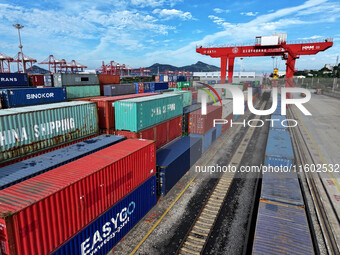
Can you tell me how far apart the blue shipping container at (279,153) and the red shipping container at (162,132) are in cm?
896

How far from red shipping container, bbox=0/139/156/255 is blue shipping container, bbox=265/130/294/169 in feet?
38.6

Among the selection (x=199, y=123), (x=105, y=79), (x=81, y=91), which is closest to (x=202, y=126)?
(x=199, y=123)

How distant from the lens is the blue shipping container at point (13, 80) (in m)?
24.0

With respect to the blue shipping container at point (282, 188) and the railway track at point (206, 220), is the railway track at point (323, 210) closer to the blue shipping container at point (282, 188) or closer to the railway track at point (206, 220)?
the blue shipping container at point (282, 188)

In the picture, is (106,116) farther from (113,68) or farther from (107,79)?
(113,68)

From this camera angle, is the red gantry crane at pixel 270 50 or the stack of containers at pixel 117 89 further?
the red gantry crane at pixel 270 50

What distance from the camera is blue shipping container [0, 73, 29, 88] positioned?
78.6 feet

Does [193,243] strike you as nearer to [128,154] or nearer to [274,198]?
[274,198]

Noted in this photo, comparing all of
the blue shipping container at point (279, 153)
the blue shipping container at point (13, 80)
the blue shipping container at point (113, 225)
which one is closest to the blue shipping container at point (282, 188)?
the blue shipping container at point (279, 153)

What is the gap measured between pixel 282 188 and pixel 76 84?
23951 millimetres

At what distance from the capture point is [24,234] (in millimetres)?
6992

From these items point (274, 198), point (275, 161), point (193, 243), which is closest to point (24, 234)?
point (193, 243)

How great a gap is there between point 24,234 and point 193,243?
343 inches

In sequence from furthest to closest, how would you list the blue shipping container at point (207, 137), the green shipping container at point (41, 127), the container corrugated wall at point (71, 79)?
the blue shipping container at point (207, 137)
the container corrugated wall at point (71, 79)
the green shipping container at point (41, 127)
